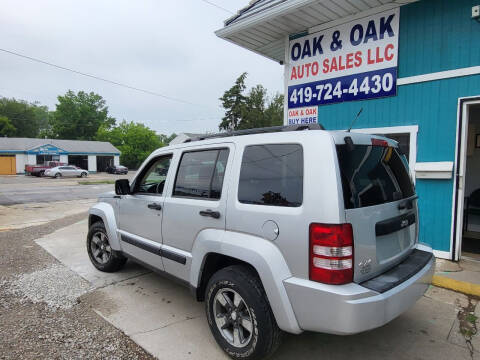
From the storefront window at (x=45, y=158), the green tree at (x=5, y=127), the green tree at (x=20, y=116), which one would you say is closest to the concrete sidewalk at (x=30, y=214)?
the storefront window at (x=45, y=158)

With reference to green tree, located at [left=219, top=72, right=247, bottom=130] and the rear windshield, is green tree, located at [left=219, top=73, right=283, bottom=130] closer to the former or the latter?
green tree, located at [left=219, top=72, right=247, bottom=130]

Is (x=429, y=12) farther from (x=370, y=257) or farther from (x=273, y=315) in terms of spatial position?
(x=273, y=315)

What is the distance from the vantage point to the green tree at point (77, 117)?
210 feet

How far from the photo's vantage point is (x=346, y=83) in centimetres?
603

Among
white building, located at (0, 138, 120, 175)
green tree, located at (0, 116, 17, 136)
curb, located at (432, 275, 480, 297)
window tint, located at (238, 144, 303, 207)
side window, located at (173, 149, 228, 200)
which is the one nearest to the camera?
window tint, located at (238, 144, 303, 207)

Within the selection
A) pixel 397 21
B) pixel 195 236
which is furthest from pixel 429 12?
pixel 195 236

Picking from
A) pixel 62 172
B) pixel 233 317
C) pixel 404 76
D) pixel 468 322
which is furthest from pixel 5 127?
pixel 468 322

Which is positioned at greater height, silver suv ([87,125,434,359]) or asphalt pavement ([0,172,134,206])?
silver suv ([87,125,434,359])

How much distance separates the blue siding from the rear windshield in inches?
99.7

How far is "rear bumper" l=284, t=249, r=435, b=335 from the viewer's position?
81.0 inches

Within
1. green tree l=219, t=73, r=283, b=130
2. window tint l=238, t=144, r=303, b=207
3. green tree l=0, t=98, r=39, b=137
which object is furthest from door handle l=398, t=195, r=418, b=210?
green tree l=0, t=98, r=39, b=137

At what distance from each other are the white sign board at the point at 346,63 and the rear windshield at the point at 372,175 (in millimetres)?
3149

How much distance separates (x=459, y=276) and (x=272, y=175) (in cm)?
365

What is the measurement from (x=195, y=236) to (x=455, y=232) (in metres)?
4.31
